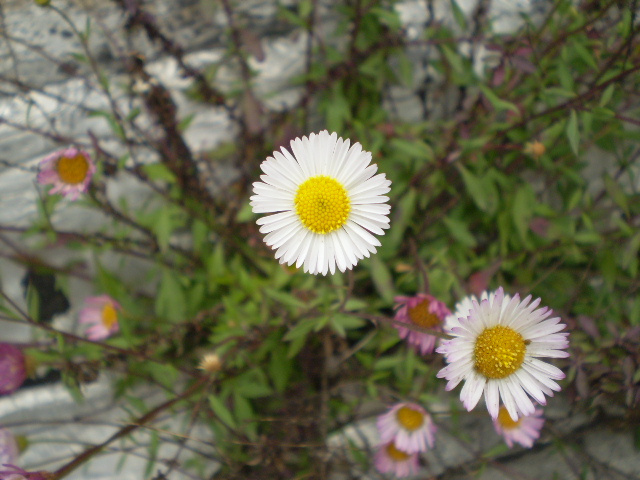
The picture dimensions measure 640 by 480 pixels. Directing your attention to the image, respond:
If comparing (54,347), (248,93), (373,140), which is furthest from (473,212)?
(54,347)

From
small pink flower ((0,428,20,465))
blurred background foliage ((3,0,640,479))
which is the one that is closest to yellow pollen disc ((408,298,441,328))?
blurred background foliage ((3,0,640,479))

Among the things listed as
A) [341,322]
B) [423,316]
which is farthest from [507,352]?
[341,322]

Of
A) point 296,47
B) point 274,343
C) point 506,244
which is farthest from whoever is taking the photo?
point 296,47

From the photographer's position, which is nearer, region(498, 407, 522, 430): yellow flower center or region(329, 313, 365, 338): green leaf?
region(329, 313, 365, 338): green leaf

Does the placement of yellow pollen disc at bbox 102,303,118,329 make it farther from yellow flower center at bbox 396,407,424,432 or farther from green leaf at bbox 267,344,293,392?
yellow flower center at bbox 396,407,424,432

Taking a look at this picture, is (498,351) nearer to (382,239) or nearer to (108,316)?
(382,239)

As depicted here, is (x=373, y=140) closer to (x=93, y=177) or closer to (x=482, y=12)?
(x=482, y=12)
